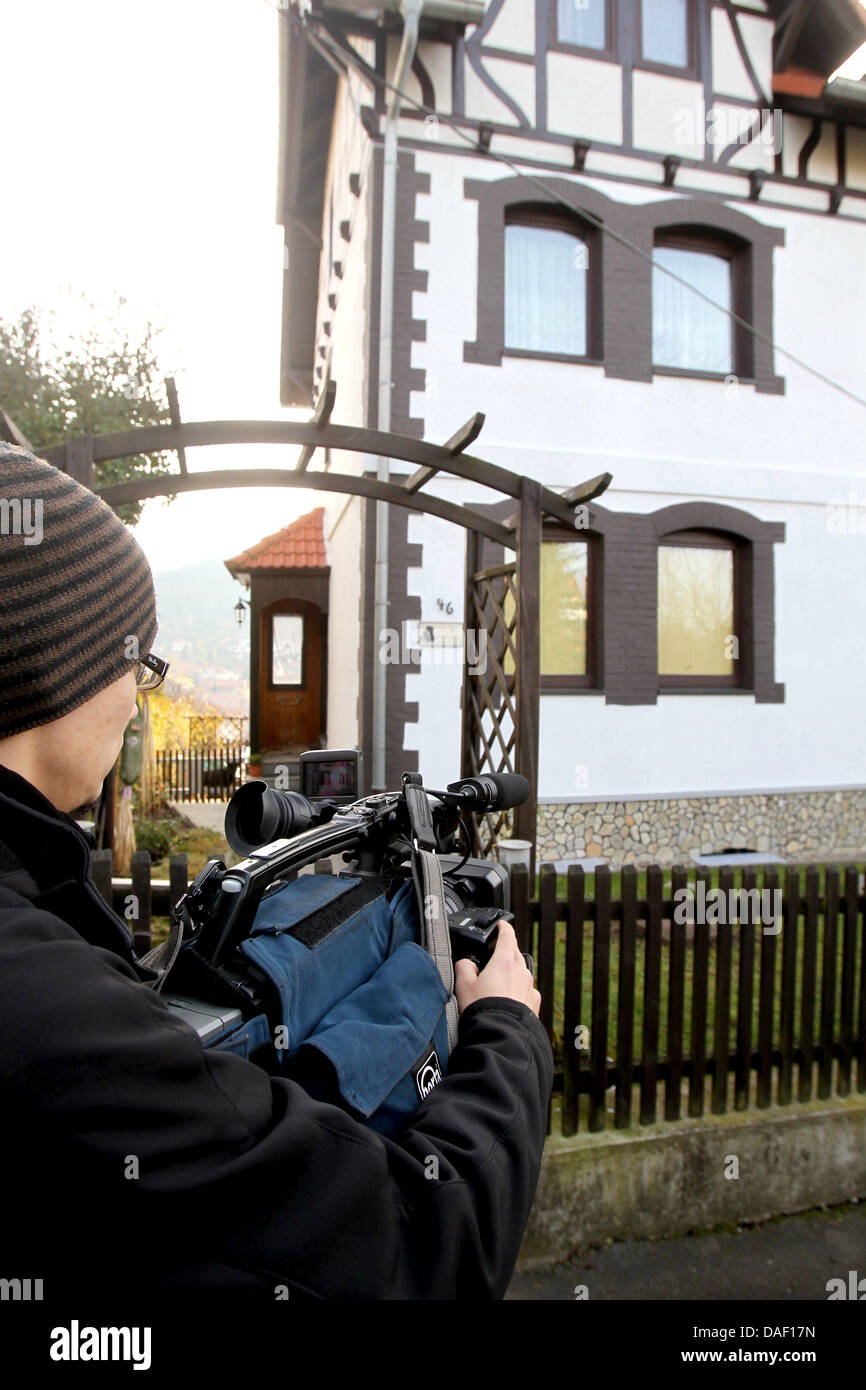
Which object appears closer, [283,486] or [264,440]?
[264,440]

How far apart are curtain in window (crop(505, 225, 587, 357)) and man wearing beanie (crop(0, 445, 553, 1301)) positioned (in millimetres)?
8885

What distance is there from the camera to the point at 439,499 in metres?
4.57

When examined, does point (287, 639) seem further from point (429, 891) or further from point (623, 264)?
point (429, 891)

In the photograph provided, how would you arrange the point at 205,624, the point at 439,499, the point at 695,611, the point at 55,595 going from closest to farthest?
the point at 55,595, the point at 439,499, the point at 695,611, the point at 205,624

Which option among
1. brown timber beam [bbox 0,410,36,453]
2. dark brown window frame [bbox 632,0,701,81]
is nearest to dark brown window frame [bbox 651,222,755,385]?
dark brown window frame [bbox 632,0,701,81]

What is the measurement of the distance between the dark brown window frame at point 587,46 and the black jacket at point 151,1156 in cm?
1073

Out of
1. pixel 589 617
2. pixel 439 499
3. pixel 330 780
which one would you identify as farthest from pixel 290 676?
pixel 330 780

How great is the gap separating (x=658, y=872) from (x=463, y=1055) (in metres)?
2.66

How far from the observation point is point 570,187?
8.73 m

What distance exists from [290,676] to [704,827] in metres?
7.48

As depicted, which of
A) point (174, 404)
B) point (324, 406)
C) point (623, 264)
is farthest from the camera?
point (623, 264)

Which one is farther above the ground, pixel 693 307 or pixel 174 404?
pixel 693 307

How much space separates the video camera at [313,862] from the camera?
1.01 meters
